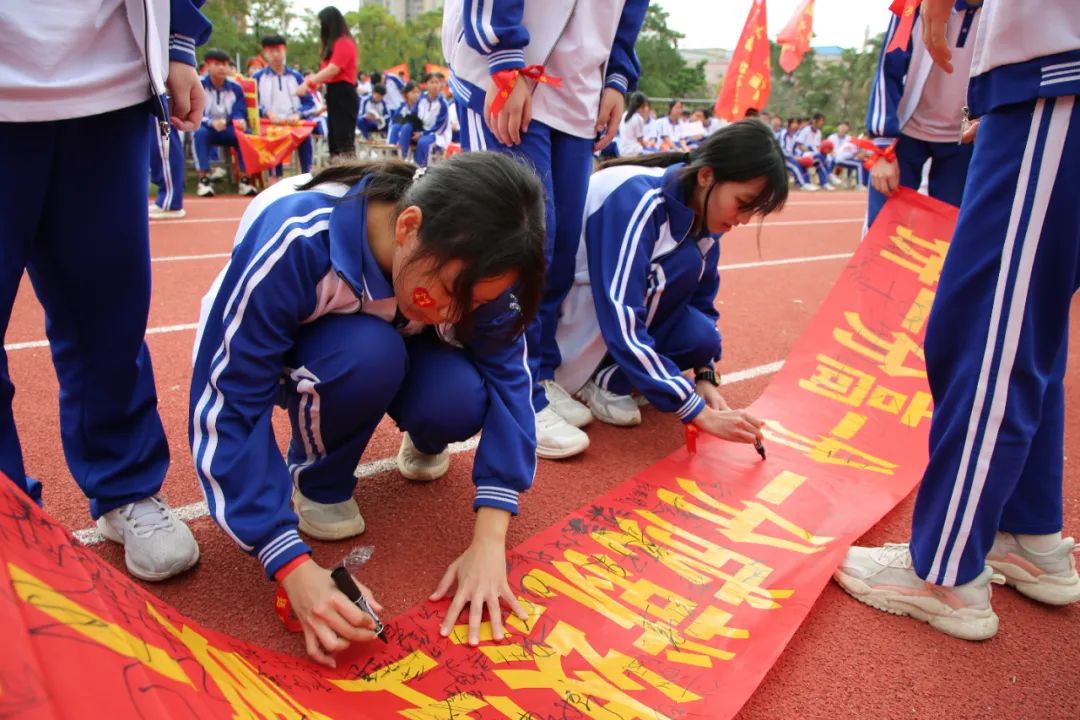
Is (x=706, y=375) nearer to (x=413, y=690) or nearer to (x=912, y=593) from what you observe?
(x=912, y=593)

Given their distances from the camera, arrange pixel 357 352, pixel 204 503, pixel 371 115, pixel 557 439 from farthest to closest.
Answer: pixel 371 115
pixel 557 439
pixel 204 503
pixel 357 352

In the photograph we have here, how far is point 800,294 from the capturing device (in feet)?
15.5

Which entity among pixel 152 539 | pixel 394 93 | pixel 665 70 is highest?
pixel 665 70

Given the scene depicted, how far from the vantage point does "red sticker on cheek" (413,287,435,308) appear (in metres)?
1.27

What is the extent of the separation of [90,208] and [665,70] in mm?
41955

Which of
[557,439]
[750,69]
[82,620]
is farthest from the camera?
[750,69]

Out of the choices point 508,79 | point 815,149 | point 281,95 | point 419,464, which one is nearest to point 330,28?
point 281,95

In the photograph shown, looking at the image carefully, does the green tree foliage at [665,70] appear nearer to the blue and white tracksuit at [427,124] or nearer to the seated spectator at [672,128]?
the seated spectator at [672,128]

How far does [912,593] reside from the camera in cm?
→ 158

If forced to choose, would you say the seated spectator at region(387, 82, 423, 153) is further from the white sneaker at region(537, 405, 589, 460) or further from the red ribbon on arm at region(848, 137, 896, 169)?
the white sneaker at region(537, 405, 589, 460)

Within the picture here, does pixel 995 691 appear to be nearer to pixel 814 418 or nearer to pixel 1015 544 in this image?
pixel 1015 544

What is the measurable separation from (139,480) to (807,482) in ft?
5.25

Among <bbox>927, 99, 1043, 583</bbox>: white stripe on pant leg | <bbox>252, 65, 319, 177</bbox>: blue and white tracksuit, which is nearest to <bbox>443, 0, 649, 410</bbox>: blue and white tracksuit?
<bbox>927, 99, 1043, 583</bbox>: white stripe on pant leg

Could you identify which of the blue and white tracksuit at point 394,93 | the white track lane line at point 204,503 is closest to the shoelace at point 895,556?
the white track lane line at point 204,503
